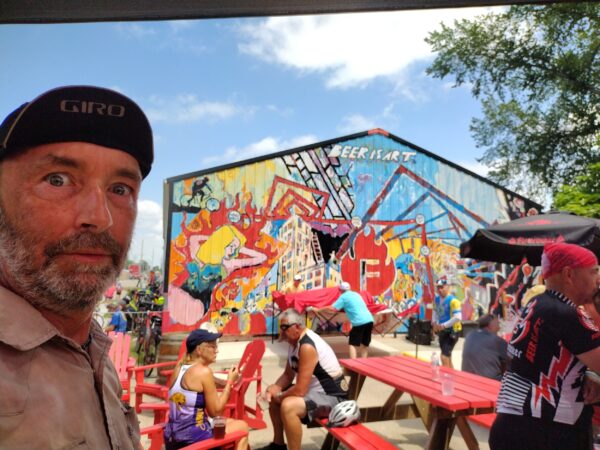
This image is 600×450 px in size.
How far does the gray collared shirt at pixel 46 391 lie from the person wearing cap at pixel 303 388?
10.9ft

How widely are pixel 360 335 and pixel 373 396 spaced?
1985mm

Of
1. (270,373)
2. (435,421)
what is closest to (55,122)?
(435,421)

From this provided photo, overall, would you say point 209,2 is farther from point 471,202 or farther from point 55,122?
point 471,202

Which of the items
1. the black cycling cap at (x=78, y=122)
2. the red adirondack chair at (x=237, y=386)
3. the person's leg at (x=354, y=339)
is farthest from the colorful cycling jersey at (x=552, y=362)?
the person's leg at (x=354, y=339)

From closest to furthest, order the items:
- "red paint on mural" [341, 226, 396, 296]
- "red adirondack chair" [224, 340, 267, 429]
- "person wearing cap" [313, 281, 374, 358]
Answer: "red adirondack chair" [224, 340, 267, 429]
"person wearing cap" [313, 281, 374, 358]
"red paint on mural" [341, 226, 396, 296]

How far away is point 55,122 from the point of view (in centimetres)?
105

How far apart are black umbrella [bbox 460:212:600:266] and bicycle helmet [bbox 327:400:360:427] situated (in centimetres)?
318

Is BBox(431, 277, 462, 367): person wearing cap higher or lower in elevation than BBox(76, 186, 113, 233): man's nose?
lower

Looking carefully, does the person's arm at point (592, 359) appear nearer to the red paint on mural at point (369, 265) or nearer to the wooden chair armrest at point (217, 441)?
the wooden chair armrest at point (217, 441)

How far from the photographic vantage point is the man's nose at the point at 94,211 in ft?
3.38

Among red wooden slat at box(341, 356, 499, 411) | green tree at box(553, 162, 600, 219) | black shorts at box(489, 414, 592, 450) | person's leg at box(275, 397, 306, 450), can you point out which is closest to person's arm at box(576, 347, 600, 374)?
black shorts at box(489, 414, 592, 450)

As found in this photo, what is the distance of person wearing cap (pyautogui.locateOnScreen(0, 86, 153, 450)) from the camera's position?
89 centimetres

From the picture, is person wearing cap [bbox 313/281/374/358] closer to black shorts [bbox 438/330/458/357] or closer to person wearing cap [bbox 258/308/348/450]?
black shorts [bbox 438/330/458/357]

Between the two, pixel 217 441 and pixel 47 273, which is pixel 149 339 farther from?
pixel 47 273
